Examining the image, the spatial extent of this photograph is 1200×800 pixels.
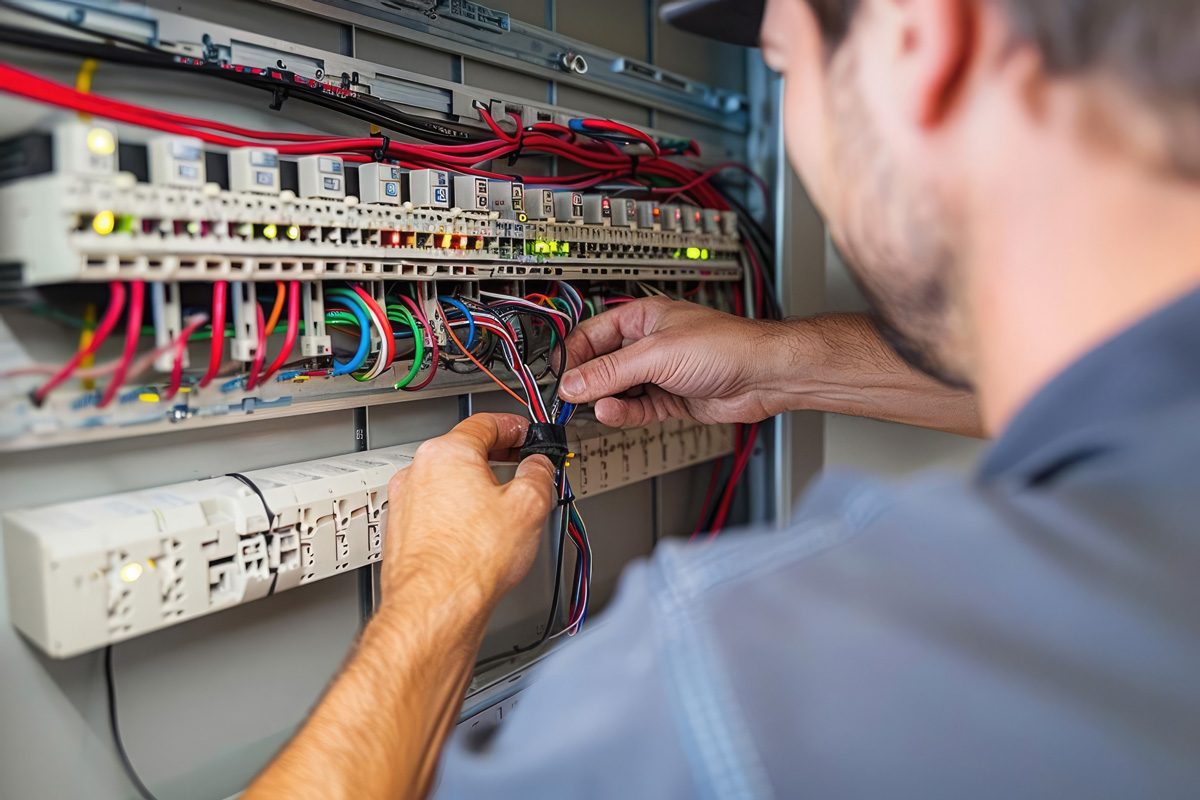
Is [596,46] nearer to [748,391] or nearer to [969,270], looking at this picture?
[748,391]

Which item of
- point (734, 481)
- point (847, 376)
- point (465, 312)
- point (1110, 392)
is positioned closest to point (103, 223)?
point (465, 312)

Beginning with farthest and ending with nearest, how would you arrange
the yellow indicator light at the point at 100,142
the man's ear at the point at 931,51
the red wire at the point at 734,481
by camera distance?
the red wire at the point at 734,481
the yellow indicator light at the point at 100,142
the man's ear at the point at 931,51

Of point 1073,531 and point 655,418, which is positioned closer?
point 1073,531

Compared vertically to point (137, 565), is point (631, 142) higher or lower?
higher

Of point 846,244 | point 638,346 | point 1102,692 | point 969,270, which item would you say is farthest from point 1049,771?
point 638,346

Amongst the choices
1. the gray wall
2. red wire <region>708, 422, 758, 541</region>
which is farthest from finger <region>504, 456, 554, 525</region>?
Answer: red wire <region>708, 422, 758, 541</region>

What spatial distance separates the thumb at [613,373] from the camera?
1212 mm

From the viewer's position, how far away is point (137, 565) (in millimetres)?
817

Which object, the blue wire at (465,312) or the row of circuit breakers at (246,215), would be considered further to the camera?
the blue wire at (465,312)

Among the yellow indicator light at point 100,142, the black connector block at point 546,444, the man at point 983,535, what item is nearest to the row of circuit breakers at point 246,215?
the yellow indicator light at point 100,142

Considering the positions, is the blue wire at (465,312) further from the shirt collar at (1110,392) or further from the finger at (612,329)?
the shirt collar at (1110,392)

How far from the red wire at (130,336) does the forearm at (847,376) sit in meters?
0.95

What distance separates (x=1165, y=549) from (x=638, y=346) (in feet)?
3.05

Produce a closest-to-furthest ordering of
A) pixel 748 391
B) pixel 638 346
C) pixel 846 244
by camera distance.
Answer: pixel 846 244 → pixel 638 346 → pixel 748 391
